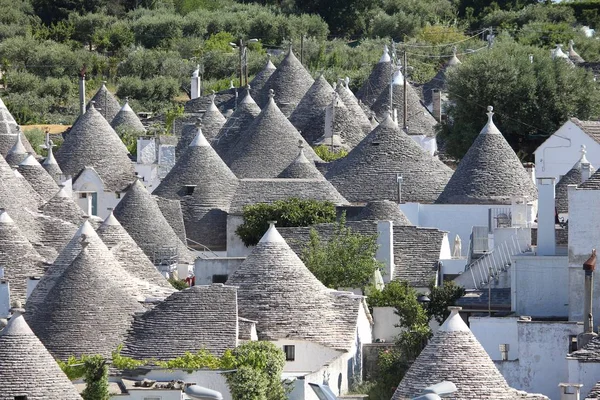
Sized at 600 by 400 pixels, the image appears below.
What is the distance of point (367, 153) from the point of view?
62188 millimetres

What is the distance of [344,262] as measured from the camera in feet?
160

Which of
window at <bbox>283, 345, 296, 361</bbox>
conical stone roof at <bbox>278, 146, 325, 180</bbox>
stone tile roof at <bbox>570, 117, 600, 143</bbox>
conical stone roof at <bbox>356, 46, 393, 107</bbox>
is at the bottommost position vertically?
window at <bbox>283, 345, 296, 361</bbox>

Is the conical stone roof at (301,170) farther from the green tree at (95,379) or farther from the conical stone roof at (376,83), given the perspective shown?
the green tree at (95,379)

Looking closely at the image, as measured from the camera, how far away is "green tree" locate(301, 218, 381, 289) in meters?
48.6

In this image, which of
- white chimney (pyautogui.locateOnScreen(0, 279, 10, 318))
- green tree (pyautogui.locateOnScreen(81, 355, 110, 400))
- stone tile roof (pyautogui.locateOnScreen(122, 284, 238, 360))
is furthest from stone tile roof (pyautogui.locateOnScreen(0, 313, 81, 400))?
white chimney (pyautogui.locateOnScreen(0, 279, 10, 318))

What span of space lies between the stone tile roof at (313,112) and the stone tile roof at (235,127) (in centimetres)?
141

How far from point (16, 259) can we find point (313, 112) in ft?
88.0

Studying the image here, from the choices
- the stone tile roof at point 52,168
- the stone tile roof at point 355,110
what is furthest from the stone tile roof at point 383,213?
the stone tile roof at point 355,110

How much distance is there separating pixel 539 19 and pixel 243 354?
80840 mm

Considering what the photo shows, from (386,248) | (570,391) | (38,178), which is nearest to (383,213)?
(386,248)

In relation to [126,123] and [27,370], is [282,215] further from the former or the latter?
[126,123]

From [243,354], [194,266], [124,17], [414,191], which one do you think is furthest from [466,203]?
[124,17]

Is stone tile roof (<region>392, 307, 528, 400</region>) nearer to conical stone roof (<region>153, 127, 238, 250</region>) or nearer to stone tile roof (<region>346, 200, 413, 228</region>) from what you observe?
stone tile roof (<region>346, 200, 413, 228</region>)

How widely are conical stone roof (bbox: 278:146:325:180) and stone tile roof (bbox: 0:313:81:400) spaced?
28307 mm
